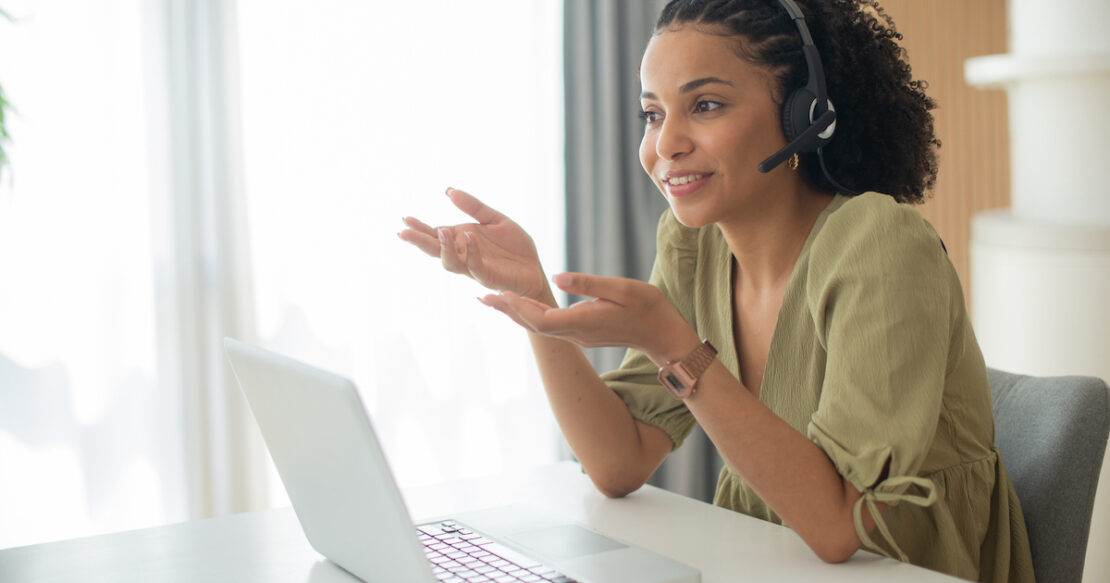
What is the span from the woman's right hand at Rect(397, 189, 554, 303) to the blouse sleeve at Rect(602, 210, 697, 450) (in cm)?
19

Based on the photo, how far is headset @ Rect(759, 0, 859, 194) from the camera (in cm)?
117

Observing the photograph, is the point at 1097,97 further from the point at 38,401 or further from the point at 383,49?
the point at 38,401

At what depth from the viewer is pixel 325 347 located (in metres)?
2.41

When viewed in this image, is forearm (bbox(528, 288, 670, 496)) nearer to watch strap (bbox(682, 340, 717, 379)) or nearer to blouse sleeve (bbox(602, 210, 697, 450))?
blouse sleeve (bbox(602, 210, 697, 450))

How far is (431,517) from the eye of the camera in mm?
1109

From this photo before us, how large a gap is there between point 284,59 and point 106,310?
2.24 feet

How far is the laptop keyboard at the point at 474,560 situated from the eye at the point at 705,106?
0.55 m

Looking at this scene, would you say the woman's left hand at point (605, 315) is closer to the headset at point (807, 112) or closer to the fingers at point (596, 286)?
the fingers at point (596, 286)

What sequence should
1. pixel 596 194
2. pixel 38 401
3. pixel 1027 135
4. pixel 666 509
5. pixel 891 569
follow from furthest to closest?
pixel 596 194 < pixel 1027 135 < pixel 38 401 < pixel 666 509 < pixel 891 569

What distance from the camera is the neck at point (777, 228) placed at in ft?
4.13

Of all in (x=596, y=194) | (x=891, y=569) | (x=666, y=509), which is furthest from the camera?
(x=596, y=194)

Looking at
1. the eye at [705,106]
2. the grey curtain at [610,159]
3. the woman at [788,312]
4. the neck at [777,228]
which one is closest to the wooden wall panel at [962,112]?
the grey curtain at [610,159]

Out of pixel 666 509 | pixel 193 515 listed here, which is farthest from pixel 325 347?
pixel 666 509

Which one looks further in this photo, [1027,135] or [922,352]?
[1027,135]
